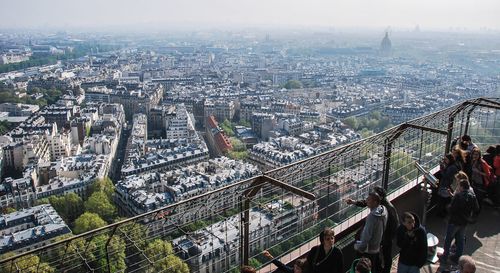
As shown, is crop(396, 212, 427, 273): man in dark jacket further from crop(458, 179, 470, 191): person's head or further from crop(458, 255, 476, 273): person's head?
crop(458, 179, 470, 191): person's head

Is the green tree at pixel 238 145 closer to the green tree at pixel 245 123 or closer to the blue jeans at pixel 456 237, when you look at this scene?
the green tree at pixel 245 123

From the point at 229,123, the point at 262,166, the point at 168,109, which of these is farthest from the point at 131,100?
the point at 262,166

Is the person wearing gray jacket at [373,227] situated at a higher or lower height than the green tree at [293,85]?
higher

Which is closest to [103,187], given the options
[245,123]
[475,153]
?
[245,123]

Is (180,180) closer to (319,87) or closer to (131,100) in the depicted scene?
(131,100)

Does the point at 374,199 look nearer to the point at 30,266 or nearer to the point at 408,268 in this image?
the point at 408,268

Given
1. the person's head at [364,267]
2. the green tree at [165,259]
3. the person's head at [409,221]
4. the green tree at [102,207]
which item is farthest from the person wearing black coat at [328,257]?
the green tree at [102,207]

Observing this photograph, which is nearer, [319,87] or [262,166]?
[262,166]

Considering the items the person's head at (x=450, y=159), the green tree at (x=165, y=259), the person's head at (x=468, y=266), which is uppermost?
the person's head at (x=450, y=159)
